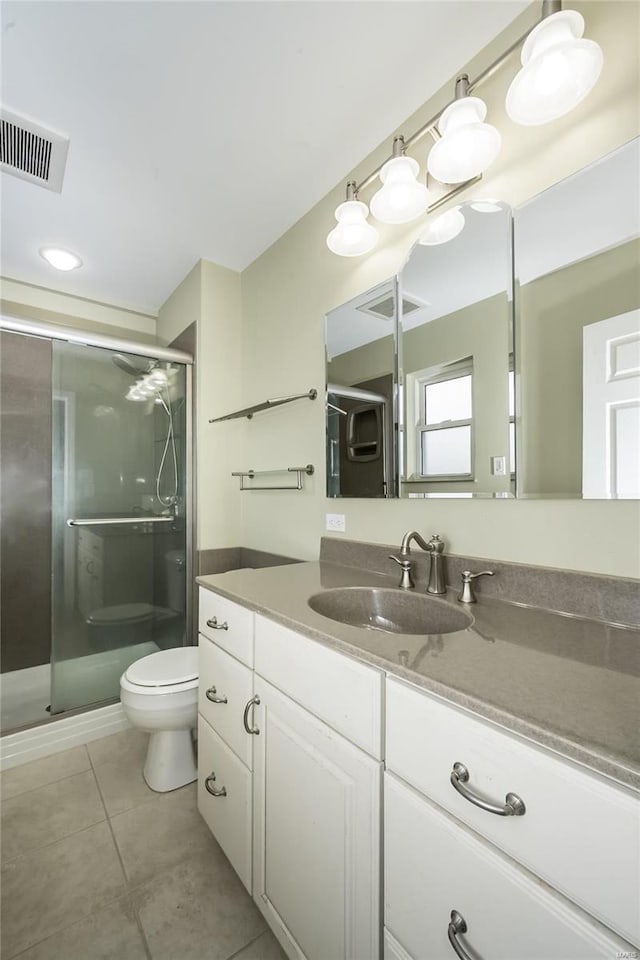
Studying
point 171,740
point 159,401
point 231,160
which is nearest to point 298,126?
point 231,160

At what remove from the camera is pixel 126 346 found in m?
2.15

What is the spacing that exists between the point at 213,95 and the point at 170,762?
2397 mm

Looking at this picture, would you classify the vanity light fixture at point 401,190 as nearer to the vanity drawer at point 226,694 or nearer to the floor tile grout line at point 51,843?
the vanity drawer at point 226,694

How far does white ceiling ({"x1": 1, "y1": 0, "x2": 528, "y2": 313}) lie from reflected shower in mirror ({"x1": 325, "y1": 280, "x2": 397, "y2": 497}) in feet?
1.86

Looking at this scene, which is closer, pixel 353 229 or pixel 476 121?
pixel 476 121

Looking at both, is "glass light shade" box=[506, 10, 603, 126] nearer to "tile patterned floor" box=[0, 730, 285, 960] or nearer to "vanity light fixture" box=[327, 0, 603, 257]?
"vanity light fixture" box=[327, 0, 603, 257]

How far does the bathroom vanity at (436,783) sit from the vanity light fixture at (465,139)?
1162 mm

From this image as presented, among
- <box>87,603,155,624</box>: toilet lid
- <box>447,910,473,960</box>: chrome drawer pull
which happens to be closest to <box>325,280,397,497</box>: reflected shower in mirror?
<box>447,910,473,960</box>: chrome drawer pull

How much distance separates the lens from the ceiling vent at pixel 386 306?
1349 millimetres

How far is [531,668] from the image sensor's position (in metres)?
0.65

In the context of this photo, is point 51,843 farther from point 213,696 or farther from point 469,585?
point 469,585

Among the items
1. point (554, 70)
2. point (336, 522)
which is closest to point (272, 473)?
point (336, 522)

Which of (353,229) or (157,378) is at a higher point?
(353,229)

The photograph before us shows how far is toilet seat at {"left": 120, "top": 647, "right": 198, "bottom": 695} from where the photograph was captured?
1517 mm
